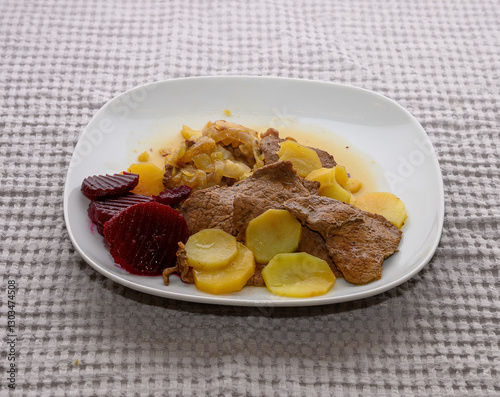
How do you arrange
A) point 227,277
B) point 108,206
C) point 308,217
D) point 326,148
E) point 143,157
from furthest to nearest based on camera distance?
point 326,148 → point 143,157 → point 108,206 → point 308,217 → point 227,277

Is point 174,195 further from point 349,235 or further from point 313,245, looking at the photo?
point 349,235

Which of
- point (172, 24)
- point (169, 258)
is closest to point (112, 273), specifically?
point (169, 258)

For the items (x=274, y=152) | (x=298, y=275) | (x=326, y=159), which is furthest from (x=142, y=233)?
(x=326, y=159)

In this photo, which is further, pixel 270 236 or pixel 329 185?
pixel 329 185

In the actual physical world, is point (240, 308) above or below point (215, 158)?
below

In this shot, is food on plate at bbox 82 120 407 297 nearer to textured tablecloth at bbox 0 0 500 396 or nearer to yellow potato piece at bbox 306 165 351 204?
yellow potato piece at bbox 306 165 351 204
